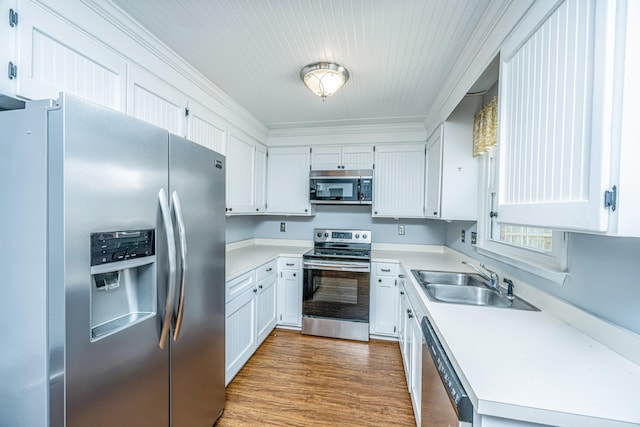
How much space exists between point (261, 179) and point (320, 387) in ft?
7.46

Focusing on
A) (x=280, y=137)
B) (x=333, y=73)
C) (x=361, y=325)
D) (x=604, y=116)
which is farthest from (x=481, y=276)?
(x=280, y=137)

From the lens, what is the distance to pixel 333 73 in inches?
74.6

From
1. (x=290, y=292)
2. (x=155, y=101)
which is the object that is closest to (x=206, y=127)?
(x=155, y=101)

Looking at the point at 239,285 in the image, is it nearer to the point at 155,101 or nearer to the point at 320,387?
the point at 320,387

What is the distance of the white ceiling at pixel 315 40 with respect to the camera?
1.37m

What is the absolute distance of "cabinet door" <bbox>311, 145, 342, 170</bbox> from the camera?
3.25 meters

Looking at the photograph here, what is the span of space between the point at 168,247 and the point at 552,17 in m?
1.65

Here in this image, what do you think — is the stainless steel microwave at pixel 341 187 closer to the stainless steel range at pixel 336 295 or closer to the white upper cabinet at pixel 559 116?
the stainless steel range at pixel 336 295

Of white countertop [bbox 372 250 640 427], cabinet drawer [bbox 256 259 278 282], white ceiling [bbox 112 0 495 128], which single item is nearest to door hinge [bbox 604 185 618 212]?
white countertop [bbox 372 250 640 427]

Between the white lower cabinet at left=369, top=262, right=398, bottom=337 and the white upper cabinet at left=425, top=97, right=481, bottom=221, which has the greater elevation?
the white upper cabinet at left=425, top=97, right=481, bottom=221

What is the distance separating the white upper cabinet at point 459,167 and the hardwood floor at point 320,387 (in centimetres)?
145

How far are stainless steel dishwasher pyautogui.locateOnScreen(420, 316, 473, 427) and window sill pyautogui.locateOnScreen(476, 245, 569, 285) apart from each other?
0.63m

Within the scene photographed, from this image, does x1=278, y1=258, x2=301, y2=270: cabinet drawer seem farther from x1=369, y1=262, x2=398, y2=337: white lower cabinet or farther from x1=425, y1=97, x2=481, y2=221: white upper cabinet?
x1=425, y1=97, x2=481, y2=221: white upper cabinet

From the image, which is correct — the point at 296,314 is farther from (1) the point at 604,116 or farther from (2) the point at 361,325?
(1) the point at 604,116
